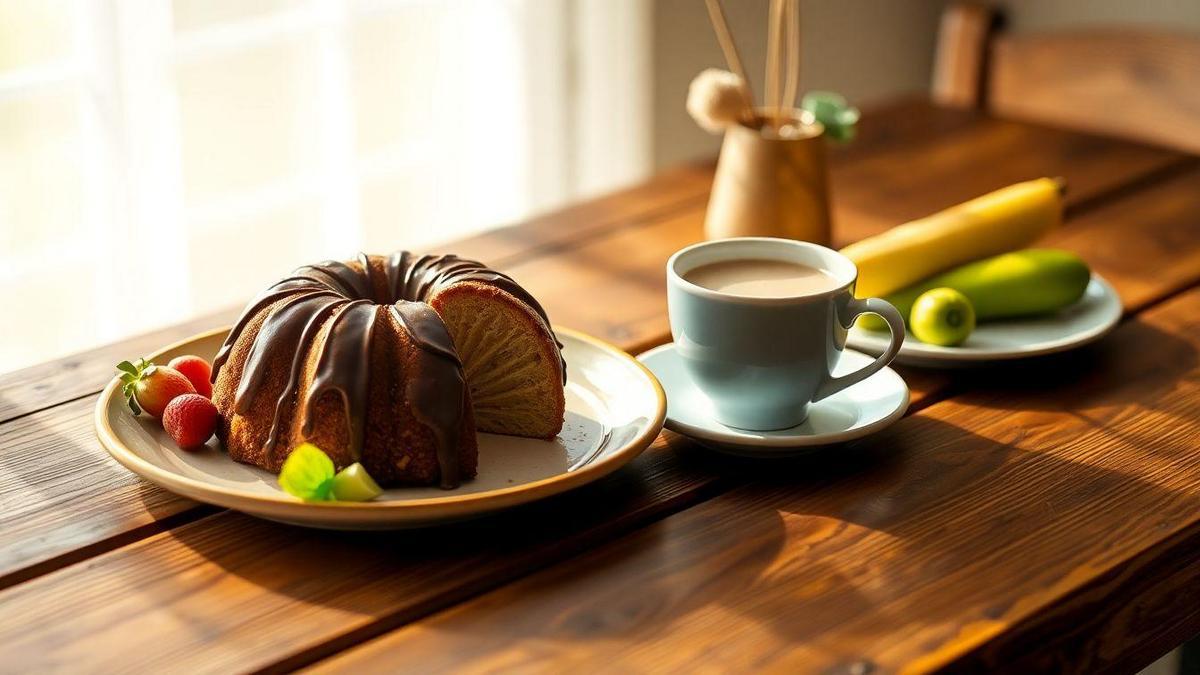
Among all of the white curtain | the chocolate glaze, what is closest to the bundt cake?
the chocolate glaze

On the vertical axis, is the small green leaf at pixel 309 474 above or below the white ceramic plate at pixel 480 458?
above

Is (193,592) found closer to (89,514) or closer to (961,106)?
(89,514)

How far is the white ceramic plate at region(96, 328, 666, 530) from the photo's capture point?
0.87 m

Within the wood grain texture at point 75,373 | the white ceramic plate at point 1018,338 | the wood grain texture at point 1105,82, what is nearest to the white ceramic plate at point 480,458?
the wood grain texture at point 75,373

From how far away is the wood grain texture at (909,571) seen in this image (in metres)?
0.80

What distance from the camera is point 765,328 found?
0.98m

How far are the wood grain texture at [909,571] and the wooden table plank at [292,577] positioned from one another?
2 cm

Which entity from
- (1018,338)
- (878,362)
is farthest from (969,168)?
(878,362)

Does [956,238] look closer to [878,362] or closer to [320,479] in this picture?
[878,362]

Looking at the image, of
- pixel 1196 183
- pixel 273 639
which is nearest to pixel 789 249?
pixel 273 639

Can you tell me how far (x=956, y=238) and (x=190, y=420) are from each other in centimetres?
72

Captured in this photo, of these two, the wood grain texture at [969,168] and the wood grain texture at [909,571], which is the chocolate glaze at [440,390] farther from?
the wood grain texture at [969,168]

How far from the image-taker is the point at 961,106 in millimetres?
1995

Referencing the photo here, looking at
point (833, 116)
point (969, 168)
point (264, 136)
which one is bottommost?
point (264, 136)
